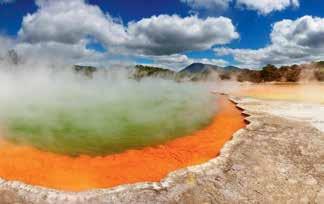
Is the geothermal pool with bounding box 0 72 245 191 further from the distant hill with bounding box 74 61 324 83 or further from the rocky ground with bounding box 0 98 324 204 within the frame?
the distant hill with bounding box 74 61 324 83

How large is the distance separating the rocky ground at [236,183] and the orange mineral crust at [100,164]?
79 cm

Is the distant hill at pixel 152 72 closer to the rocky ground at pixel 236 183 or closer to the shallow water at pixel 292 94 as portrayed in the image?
the shallow water at pixel 292 94

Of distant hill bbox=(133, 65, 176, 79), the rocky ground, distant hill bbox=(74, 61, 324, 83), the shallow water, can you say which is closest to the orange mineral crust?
the rocky ground

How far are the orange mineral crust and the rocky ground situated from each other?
0.79m

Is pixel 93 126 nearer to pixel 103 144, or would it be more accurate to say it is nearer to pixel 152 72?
pixel 103 144

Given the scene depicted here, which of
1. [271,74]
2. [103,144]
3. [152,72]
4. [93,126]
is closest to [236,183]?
[103,144]

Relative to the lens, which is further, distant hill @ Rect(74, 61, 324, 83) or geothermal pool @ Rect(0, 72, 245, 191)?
distant hill @ Rect(74, 61, 324, 83)

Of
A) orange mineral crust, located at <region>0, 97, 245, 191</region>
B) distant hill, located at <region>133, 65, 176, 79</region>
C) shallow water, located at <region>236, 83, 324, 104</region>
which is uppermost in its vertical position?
distant hill, located at <region>133, 65, 176, 79</region>

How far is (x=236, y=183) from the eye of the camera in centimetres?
A: 812

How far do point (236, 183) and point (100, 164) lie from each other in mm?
4205

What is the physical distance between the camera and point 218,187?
7.89 metres

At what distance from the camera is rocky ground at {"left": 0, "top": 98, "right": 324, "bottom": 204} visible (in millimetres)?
7418

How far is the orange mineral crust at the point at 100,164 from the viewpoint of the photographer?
8836 mm

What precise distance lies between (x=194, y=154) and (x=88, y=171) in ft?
11.5
